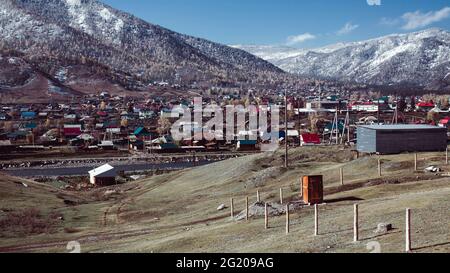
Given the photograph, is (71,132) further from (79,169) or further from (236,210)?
(236,210)

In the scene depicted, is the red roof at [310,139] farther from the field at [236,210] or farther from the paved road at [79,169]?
the field at [236,210]

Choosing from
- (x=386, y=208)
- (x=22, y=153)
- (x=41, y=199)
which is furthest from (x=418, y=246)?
(x=22, y=153)

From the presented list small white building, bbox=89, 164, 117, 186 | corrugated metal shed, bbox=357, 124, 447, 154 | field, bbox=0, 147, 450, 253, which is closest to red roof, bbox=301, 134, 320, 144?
field, bbox=0, 147, 450, 253

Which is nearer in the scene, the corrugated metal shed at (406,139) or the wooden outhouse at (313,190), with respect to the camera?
the wooden outhouse at (313,190)

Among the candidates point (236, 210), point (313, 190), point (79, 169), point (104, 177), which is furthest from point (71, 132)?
point (313, 190)

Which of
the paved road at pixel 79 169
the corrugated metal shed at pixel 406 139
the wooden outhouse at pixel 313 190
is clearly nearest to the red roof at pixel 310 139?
the paved road at pixel 79 169

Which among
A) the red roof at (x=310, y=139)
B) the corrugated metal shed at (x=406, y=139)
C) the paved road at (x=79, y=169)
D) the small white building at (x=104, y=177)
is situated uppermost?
the corrugated metal shed at (x=406, y=139)
